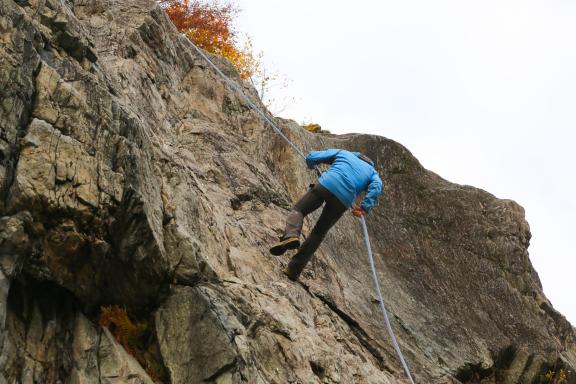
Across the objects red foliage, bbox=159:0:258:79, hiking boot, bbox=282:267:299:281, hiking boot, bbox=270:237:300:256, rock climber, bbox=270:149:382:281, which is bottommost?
hiking boot, bbox=282:267:299:281

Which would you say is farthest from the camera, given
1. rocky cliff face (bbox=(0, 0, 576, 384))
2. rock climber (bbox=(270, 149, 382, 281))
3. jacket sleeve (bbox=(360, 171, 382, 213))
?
jacket sleeve (bbox=(360, 171, 382, 213))

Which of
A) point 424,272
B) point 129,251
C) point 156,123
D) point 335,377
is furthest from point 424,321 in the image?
point 129,251

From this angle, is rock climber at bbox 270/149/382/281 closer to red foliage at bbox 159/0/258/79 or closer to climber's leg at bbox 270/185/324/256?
climber's leg at bbox 270/185/324/256

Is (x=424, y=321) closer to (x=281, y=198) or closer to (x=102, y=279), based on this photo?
(x=281, y=198)

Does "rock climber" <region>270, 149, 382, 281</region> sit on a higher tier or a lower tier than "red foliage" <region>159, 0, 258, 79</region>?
lower

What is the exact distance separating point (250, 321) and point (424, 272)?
739cm

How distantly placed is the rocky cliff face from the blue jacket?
4.52 feet

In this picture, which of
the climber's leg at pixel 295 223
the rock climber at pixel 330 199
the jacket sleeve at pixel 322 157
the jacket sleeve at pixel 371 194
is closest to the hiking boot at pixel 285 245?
the climber's leg at pixel 295 223

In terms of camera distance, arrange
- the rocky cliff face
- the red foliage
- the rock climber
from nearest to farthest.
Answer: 1. the rocky cliff face
2. the rock climber
3. the red foliage

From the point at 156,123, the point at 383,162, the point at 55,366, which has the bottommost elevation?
the point at 55,366

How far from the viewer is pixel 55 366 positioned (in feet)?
25.7

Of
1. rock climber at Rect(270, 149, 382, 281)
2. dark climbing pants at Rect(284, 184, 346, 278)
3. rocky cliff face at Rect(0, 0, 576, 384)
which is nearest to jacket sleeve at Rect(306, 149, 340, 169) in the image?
rock climber at Rect(270, 149, 382, 281)

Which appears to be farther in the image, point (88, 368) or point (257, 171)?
point (257, 171)

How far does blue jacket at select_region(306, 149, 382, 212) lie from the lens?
1187 centimetres
